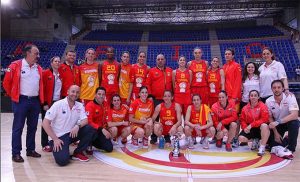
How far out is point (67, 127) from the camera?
3.51 metres

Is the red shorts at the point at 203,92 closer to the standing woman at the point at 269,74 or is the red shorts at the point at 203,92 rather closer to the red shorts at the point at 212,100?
the red shorts at the point at 212,100

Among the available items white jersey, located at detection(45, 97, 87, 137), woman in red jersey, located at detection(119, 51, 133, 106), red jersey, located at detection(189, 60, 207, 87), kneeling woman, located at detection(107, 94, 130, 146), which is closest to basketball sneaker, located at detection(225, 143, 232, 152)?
red jersey, located at detection(189, 60, 207, 87)

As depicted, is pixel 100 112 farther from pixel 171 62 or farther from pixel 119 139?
pixel 171 62

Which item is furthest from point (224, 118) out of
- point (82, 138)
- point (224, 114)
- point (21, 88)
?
point (21, 88)

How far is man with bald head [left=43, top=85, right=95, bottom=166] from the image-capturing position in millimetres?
3299

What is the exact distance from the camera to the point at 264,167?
3.26 m

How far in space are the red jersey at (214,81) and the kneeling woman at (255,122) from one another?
65 centimetres

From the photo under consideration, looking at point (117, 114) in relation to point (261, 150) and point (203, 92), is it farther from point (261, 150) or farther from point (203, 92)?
point (261, 150)

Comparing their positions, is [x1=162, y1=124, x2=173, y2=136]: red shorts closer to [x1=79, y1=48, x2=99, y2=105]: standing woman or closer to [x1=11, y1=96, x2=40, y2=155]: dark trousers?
[x1=79, y1=48, x2=99, y2=105]: standing woman

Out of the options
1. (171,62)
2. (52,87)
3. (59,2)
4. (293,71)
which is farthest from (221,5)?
(52,87)

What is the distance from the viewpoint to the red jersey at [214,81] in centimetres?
457

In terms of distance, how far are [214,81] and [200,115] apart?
2.30ft

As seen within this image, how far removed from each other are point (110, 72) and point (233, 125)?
212 cm

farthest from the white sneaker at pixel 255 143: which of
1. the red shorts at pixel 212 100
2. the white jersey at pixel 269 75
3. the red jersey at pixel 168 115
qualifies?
the red jersey at pixel 168 115
